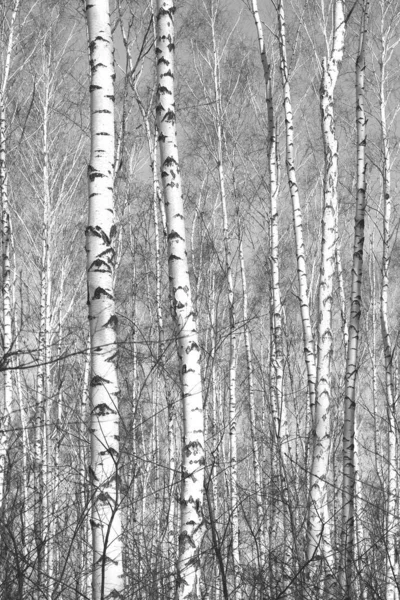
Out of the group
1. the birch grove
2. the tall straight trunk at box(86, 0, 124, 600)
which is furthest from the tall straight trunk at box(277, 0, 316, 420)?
the tall straight trunk at box(86, 0, 124, 600)

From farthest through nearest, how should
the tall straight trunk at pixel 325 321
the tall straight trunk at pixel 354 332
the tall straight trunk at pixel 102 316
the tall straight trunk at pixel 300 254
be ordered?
the tall straight trunk at pixel 300 254
the tall straight trunk at pixel 325 321
the tall straight trunk at pixel 354 332
the tall straight trunk at pixel 102 316

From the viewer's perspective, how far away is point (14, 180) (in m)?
11.7

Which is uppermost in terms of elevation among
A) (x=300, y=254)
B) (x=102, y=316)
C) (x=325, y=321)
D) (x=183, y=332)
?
(x=300, y=254)

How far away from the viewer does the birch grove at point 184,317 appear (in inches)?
131

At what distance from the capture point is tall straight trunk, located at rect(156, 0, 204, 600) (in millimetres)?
3723

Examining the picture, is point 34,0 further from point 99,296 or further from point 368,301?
point 368,301

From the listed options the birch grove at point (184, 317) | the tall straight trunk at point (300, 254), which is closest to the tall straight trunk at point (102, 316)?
the birch grove at point (184, 317)

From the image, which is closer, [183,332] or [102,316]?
[102,316]

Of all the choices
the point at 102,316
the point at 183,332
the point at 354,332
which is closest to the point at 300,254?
the point at 354,332

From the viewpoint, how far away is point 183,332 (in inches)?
164

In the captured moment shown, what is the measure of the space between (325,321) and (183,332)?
123 centimetres

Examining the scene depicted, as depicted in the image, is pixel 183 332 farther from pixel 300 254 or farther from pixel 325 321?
pixel 300 254

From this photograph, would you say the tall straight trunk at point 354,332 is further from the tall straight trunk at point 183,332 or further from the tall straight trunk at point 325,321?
the tall straight trunk at point 183,332

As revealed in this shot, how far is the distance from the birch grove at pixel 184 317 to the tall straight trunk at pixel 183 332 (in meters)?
0.01
